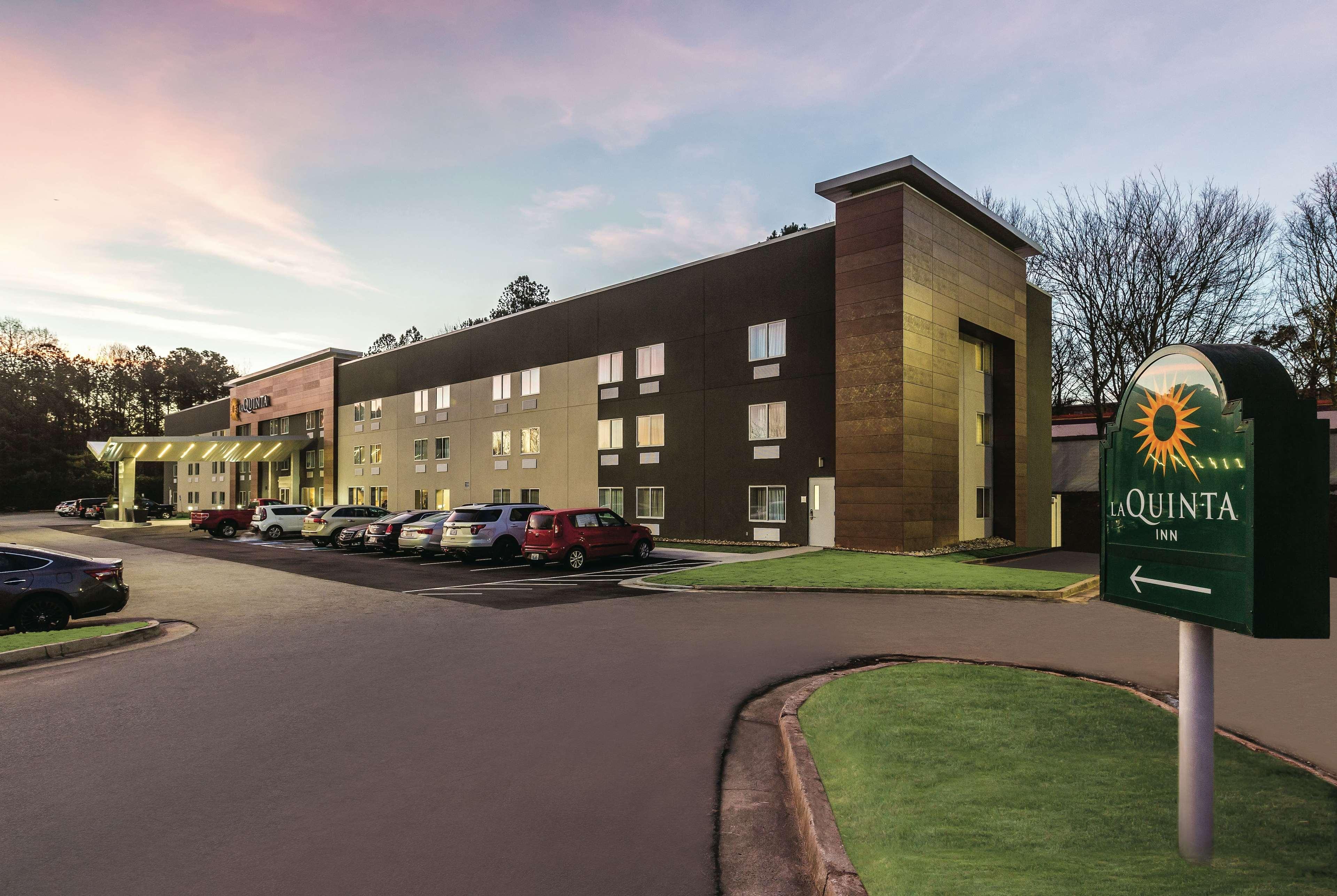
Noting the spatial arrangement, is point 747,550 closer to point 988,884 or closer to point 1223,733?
point 1223,733

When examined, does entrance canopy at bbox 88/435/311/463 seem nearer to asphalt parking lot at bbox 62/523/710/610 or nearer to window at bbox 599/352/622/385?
asphalt parking lot at bbox 62/523/710/610

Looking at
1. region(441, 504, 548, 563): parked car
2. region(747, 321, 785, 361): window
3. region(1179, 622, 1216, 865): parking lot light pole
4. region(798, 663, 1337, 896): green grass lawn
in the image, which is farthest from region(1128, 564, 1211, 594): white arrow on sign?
region(747, 321, 785, 361): window

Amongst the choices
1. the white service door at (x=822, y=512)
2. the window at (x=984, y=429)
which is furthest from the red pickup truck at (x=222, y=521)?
the window at (x=984, y=429)

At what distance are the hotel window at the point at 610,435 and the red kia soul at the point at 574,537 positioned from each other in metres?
12.8

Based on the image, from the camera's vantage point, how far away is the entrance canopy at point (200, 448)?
53.7 meters

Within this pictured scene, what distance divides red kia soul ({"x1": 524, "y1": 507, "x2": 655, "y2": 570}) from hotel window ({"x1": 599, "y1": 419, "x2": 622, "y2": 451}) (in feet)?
42.1

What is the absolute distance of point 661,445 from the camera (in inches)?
1309

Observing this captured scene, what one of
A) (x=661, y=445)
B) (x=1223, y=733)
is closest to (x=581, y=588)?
(x=1223, y=733)

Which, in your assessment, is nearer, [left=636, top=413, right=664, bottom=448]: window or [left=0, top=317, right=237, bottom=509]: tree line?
[left=636, top=413, right=664, bottom=448]: window

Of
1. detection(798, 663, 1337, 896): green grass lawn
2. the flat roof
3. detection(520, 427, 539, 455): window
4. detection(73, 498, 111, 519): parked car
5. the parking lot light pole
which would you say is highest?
the flat roof

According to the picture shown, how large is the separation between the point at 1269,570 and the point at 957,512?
84.9 ft

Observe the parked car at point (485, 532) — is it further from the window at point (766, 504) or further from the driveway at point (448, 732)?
the window at point (766, 504)

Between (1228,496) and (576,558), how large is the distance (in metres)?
18.3

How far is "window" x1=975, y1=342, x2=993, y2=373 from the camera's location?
32.1m
